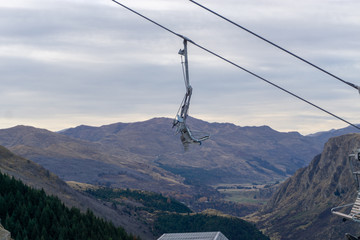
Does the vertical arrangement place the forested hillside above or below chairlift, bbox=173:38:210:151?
below

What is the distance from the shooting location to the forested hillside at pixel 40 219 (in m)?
89.2

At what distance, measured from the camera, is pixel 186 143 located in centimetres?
3706

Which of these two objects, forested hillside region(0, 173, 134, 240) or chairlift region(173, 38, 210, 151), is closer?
chairlift region(173, 38, 210, 151)

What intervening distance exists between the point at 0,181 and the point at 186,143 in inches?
3481

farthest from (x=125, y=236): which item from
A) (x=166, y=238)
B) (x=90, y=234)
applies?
(x=166, y=238)

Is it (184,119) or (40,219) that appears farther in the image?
(40,219)

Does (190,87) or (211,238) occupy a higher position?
(190,87)

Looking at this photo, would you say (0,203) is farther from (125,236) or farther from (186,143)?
(186,143)

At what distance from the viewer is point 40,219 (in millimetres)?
96438

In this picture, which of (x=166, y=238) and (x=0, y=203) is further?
(x=166, y=238)

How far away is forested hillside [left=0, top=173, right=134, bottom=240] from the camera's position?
89.2 meters

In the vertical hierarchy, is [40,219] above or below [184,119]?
below

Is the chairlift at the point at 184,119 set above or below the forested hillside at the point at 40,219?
above

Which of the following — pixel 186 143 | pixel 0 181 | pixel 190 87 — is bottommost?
pixel 0 181
